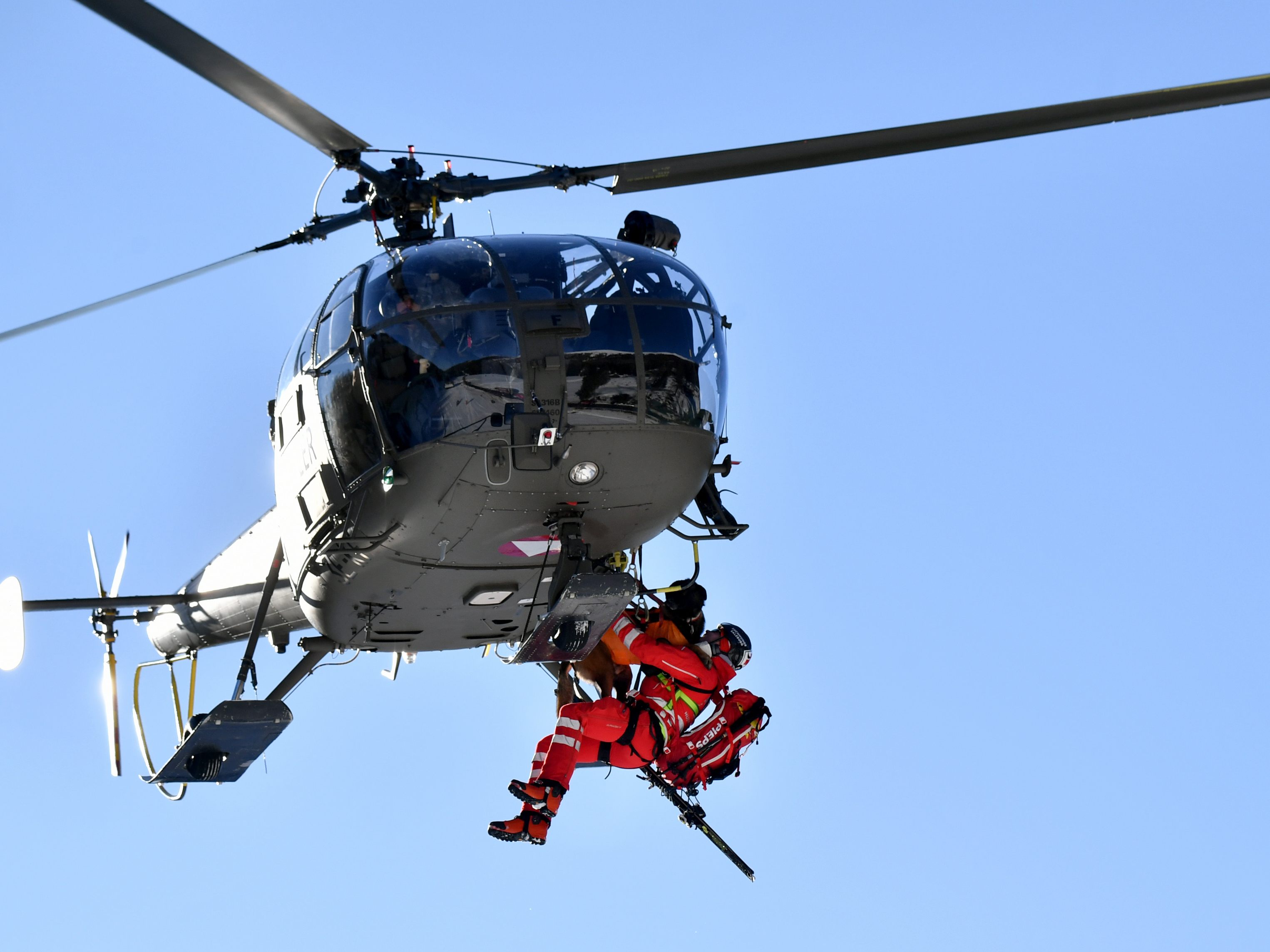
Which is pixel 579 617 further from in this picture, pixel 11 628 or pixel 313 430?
pixel 11 628

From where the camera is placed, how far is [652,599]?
1210 centimetres

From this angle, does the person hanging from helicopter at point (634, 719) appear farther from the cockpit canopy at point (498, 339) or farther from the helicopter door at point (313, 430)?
the cockpit canopy at point (498, 339)

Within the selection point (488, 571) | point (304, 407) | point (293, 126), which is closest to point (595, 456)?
point (488, 571)

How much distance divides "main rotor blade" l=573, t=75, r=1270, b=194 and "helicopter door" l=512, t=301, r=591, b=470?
4.68ft

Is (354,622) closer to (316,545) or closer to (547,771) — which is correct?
(316,545)

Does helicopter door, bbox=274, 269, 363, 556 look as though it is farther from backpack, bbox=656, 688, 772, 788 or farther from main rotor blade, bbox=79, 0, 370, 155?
backpack, bbox=656, 688, 772, 788

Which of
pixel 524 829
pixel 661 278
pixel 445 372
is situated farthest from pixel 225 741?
pixel 661 278

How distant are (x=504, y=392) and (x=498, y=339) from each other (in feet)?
1.09

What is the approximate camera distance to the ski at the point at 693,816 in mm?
13500

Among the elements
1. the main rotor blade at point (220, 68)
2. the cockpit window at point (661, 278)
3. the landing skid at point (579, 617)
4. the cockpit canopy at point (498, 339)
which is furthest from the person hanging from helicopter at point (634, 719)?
the main rotor blade at point (220, 68)

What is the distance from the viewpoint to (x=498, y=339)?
32.1ft

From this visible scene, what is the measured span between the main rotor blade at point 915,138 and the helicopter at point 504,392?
Result: 14 millimetres

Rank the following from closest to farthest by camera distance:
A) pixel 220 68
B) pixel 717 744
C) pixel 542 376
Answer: pixel 220 68, pixel 542 376, pixel 717 744

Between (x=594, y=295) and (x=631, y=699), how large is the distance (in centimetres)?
418
